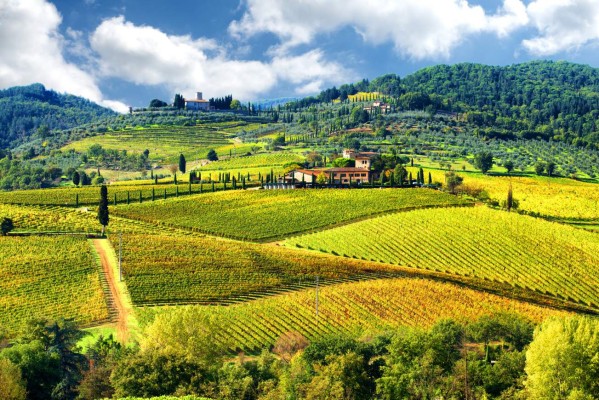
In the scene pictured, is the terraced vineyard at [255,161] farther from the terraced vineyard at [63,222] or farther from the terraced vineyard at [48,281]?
the terraced vineyard at [48,281]

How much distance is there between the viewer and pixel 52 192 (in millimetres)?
121375

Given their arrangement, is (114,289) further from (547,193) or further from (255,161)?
(255,161)

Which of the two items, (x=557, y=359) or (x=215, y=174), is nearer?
(x=557, y=359)

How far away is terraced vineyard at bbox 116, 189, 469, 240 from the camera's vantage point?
333 feet

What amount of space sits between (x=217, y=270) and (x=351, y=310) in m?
17.8

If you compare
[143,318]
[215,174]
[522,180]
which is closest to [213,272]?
[143,318]

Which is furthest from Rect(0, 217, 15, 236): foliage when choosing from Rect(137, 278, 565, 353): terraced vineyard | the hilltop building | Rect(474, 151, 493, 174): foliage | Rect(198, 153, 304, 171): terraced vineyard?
Rect(474, 151, 493, 174): foliage

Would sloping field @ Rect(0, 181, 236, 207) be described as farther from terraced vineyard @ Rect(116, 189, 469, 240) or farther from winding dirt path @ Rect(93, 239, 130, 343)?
winding dirt path @ Rect(93, 239, 130, 343)

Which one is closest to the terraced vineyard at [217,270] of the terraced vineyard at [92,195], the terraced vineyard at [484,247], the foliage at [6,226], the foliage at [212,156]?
the terraced vineyard at [484,247]

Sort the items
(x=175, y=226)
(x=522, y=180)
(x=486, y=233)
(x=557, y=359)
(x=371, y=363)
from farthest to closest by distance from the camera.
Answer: (x=522, y=180), (x=175, y=226), (x=486, y=233), (x=371, y=363), (x=557, y=359)

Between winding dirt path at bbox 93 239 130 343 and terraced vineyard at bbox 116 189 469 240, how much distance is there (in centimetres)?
1902

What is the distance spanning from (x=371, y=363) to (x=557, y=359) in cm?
1382

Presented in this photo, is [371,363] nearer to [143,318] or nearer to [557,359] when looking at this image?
[557,359]

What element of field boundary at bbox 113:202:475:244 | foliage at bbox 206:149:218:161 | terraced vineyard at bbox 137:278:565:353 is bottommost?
terraced vineyard at bbox 137:278:565:353
